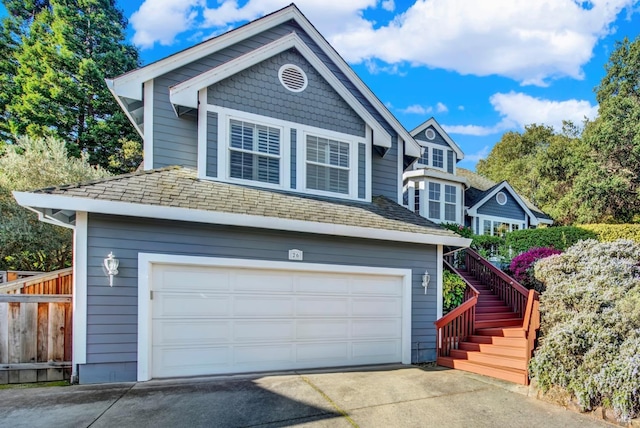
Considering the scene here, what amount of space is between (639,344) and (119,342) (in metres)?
7.38

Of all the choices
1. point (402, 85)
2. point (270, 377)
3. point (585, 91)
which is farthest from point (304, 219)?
point (585, 91)

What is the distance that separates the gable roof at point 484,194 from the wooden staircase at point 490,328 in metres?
8.97

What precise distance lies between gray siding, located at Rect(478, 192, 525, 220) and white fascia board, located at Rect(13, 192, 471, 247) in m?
12.6

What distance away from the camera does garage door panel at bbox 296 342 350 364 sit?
21.1ft

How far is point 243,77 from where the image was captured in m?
7.10

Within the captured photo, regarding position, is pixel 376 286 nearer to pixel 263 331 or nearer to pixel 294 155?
pixel 263 331

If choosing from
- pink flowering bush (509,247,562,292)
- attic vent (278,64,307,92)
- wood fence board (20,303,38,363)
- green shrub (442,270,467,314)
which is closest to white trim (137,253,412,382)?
green shrub (442,270,467,314)

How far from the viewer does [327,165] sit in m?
7.72

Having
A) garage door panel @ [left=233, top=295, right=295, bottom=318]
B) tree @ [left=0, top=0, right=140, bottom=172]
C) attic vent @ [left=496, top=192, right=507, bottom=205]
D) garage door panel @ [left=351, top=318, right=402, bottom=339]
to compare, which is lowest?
garage door panel @ [left=351, top=318, right=402, bottom=339]

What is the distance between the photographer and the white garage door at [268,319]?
18.7 feet

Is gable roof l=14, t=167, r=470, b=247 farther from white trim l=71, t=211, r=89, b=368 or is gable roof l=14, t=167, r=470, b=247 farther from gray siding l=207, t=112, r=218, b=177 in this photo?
white trim l=71, t=211, r=89, b=368

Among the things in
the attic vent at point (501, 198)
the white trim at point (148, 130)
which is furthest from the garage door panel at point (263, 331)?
the attic vent at point (501, 198)

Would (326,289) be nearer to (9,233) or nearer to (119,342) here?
(119,342)

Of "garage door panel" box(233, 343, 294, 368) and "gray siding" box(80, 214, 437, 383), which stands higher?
"gray siding" box(80, 214, 437, 383)
